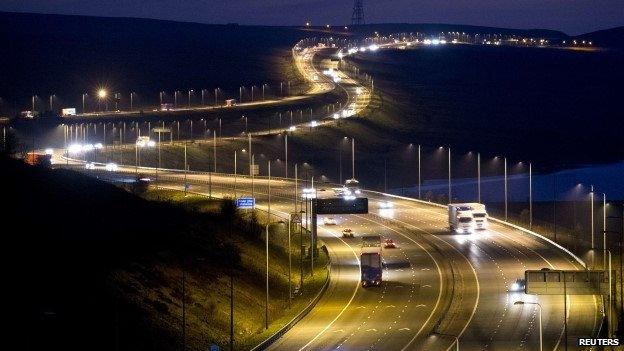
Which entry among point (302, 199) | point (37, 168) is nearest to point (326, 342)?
point (37, 168)

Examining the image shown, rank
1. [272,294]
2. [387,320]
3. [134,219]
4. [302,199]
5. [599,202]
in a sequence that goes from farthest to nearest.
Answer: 1. [599,202]
2. [302,199]
3. [134,219]
4. [272,294]
5. [387,320]

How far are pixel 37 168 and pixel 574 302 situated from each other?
1760 inches

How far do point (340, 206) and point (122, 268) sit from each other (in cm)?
2924

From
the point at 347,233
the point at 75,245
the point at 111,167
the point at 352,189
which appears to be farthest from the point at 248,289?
the point at 111,167

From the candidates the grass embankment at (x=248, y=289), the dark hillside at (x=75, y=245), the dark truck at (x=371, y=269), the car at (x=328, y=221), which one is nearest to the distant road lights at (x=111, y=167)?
the car at (x=328, y=221)

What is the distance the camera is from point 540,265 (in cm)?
7706

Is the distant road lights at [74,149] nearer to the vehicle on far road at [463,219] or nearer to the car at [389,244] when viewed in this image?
the vehicle on far road at [463,219]

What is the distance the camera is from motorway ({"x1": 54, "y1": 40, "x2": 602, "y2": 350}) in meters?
54.8

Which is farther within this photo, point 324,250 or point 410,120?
point 410,120

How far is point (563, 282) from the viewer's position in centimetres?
6100

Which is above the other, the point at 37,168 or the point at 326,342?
the point at 37,168

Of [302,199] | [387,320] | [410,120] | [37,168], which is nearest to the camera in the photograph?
[387,320]

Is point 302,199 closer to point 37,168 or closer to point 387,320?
point 37,168

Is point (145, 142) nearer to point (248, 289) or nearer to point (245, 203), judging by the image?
point (245, 203)
